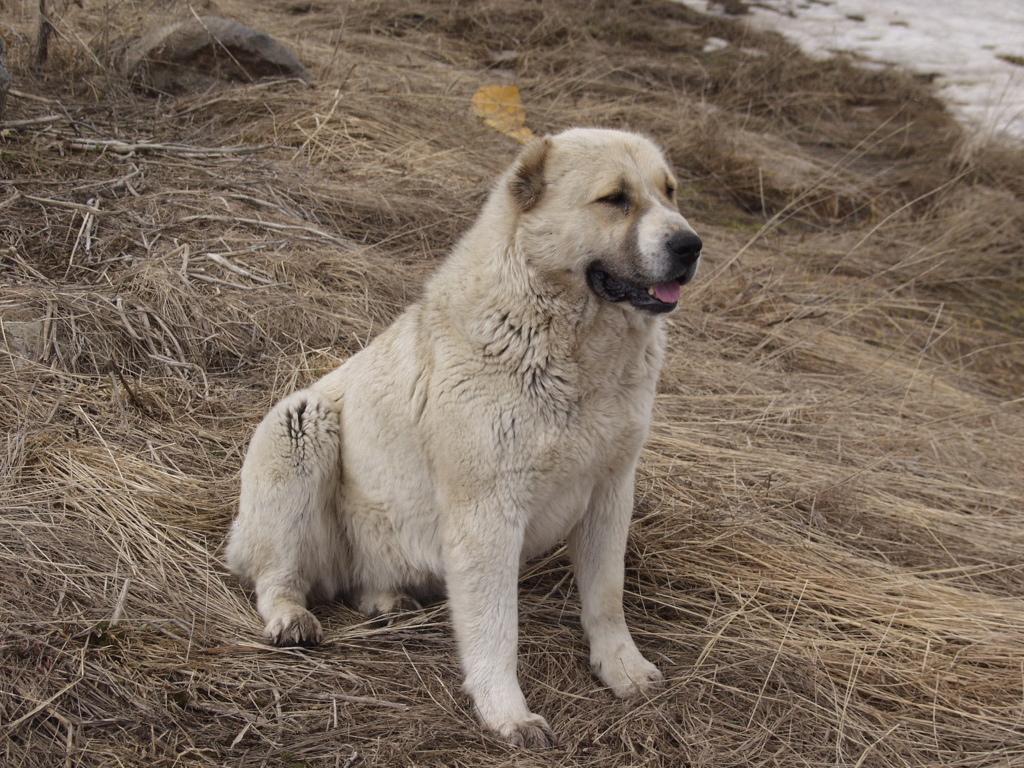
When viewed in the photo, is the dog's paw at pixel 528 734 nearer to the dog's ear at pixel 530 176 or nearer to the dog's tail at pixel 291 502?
the dog's tail at pixel 291 502

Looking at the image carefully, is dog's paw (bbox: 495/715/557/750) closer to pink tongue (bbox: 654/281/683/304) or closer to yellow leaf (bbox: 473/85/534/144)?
pink tongue (bbox: 654/281/683/304)

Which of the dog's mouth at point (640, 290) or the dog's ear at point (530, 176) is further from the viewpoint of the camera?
the dog's ear at point (530, 176)

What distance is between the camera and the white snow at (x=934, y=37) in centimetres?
1017

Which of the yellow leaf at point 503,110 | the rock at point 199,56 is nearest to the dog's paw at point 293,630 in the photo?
the rock at point 199,56

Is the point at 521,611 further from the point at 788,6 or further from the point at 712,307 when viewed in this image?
the point at 788,6

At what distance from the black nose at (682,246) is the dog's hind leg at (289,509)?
138 centimetres

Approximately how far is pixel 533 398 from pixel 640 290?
45cm

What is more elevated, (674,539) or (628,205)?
(628,205)

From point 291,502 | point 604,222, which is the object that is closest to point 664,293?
point 604,222

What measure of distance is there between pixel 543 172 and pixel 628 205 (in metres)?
0.29

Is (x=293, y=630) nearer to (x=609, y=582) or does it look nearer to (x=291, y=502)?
(x=291, y=502)

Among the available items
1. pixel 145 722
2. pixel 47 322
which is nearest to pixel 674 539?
pixel 145 722

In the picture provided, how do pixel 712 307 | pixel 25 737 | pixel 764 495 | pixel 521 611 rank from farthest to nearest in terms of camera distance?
pixel 712 307 → pixel 764 495 → pixel 521 611 → pixel 25 737

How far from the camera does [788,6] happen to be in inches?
485
